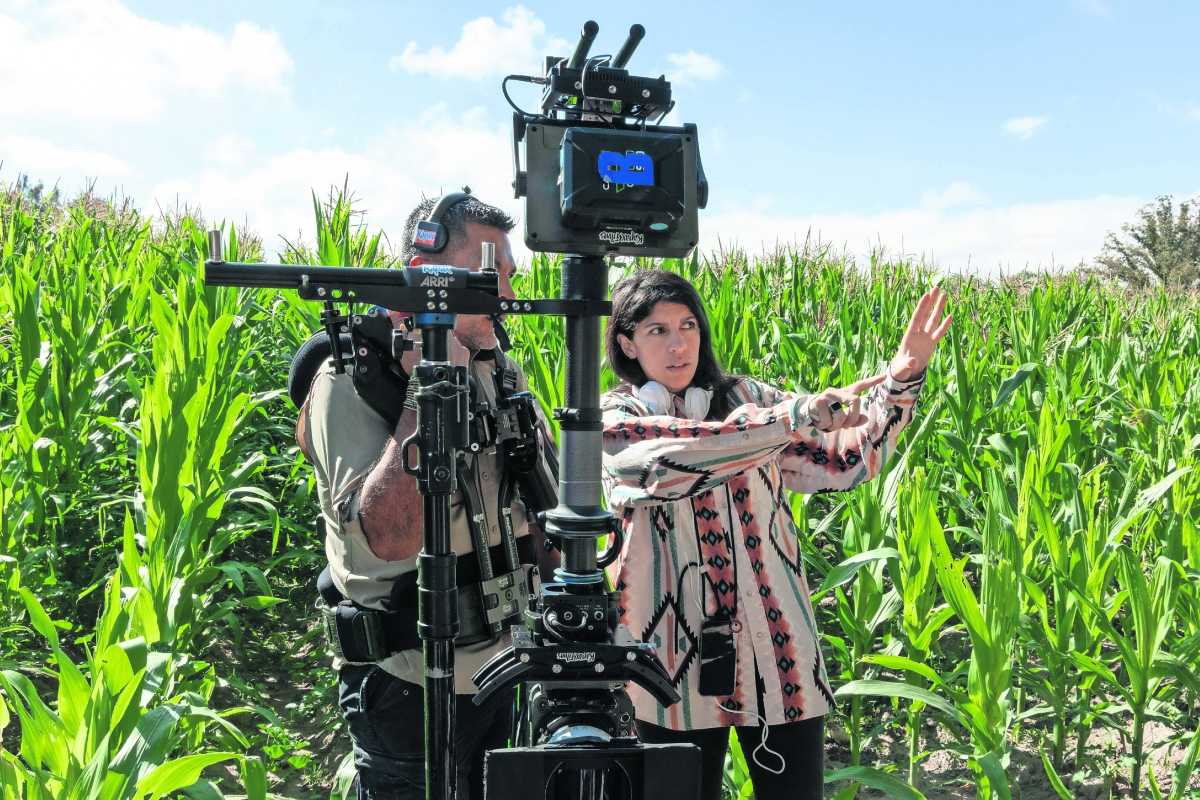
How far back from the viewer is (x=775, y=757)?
205cm

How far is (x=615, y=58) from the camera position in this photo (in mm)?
1198

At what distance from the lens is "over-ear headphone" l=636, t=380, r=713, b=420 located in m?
2.21

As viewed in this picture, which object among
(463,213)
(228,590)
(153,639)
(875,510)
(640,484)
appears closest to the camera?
(463,213)

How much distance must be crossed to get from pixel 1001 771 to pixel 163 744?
1.84 metres

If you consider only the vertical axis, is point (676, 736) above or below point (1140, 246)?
below

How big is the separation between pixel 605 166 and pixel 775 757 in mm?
1470

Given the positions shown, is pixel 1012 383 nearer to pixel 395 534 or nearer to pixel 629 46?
pixel 395 534

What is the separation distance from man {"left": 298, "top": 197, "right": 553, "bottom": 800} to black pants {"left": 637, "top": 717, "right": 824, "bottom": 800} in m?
0.46

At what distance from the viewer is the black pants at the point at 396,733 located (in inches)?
72.0

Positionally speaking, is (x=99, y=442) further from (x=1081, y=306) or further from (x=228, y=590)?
(x=1081, y=306)

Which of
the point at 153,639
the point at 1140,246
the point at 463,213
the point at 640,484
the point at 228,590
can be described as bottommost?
the point at 228,590

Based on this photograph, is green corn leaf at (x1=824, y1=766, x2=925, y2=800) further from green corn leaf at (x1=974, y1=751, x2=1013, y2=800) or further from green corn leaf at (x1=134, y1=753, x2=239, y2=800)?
green corn leaf at (x1=134, y1=753, x2=239, y2=800)

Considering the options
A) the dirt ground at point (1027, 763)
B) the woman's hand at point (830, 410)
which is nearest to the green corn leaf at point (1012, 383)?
the dirt ground at point (1027, 763)

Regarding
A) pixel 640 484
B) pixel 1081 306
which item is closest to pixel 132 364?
pixel 640 484
